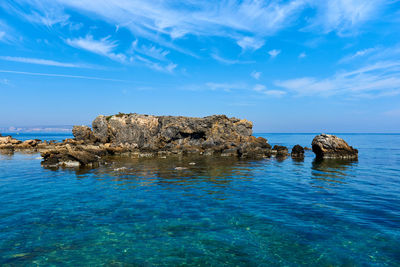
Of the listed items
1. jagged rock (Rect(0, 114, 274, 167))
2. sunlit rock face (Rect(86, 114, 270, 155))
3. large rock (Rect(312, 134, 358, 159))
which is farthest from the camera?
sunlit rock face (Rect(86, 114, 270, 155))

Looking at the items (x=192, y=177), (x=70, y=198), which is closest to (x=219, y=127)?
(x=192, y=177)

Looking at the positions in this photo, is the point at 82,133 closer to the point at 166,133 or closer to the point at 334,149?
the point at 166,133

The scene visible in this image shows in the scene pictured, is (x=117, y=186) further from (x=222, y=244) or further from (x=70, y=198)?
(x=222, y=244)

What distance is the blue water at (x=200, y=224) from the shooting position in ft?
32.3

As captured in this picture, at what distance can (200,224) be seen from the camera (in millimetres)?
13227

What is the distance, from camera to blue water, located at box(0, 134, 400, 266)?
9852 mm

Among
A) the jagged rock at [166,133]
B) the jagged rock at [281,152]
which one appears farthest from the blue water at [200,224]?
the jagged rock at [166,133]

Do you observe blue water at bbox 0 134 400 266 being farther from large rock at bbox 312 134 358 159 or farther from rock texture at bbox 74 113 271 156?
rock texture at bbox 74 113 271 156

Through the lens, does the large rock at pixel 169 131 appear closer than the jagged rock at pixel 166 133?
No

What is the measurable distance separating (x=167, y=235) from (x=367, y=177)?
27419 mm

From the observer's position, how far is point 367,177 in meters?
27.7

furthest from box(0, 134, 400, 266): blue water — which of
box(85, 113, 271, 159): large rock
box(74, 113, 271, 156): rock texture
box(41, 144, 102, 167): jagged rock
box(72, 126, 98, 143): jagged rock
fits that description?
box(72, 126, 98, 143): jagged rock

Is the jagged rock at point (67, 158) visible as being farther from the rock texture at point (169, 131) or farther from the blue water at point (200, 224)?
the rock texture at point (169, 131)

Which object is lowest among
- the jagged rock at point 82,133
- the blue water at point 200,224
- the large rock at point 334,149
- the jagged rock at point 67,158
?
the blue water at point 200,224
